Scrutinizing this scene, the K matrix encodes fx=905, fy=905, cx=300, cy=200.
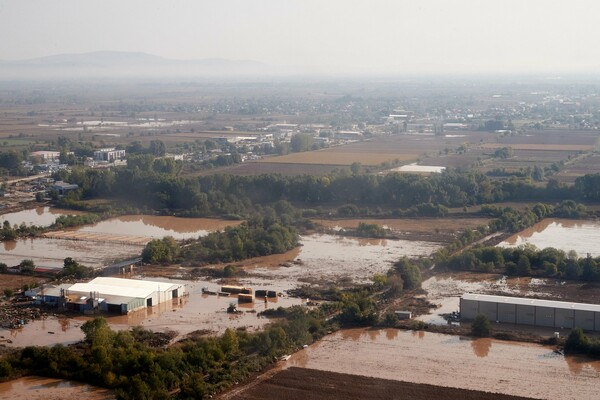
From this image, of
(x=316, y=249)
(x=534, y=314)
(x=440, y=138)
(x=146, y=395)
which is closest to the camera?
(x=146, y=395)

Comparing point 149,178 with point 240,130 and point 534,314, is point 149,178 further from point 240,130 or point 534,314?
point 240,130

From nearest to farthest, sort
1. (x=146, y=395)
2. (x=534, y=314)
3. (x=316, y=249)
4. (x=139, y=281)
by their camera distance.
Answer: (x=146, y=395) → (x=534, y=314) → (x=139, y=281) → (x=316, y=249)

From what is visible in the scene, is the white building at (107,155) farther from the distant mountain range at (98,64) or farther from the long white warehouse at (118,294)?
the distant mountain range at (98,64)

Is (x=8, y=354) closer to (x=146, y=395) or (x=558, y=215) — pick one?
(x=146, y=395)

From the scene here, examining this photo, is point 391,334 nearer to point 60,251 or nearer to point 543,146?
point 60,251

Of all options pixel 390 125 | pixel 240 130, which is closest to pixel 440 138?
pixel 390 125

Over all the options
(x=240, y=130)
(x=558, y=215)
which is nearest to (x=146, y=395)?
(x=558, y=215)

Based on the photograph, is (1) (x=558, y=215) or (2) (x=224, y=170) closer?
(1) (x=558, y=215)
